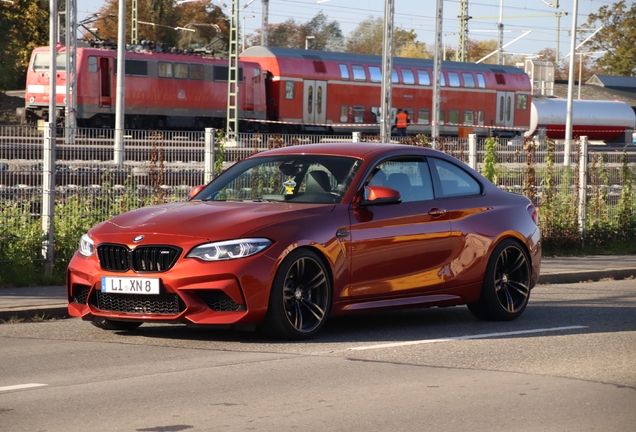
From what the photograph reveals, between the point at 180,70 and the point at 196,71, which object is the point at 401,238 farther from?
the point at 196,71

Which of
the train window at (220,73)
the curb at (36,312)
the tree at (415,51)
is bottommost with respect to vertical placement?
the curb at (36,312)

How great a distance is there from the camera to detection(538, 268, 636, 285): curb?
15.8 meters

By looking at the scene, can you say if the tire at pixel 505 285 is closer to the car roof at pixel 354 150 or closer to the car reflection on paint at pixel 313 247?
the car reflection on paint at pixel 313 247

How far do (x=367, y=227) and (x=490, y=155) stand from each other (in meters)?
9.97

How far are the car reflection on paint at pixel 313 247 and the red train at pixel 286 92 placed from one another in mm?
36955

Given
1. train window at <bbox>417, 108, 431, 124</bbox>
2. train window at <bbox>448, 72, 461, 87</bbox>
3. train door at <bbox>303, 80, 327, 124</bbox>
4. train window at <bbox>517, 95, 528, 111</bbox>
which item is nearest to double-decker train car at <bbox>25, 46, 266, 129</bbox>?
train door at <bbox>303, 80, 327, 124</bbox>

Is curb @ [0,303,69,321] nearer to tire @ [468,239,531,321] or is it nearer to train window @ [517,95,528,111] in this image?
tire @ [468,239,531,321]

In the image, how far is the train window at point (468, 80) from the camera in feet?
199

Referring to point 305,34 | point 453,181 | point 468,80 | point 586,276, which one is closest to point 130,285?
point 453,181

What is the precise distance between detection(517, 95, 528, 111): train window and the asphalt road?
5355cm

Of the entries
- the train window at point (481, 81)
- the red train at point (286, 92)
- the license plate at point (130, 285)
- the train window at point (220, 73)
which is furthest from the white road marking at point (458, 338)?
the train window at point (481, 81)

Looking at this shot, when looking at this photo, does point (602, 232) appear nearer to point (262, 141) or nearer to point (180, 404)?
point (262, 141)

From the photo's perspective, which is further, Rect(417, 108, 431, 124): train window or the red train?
Rect(417, 108, 431, 124): train window

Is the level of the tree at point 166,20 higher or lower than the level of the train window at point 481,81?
higher
